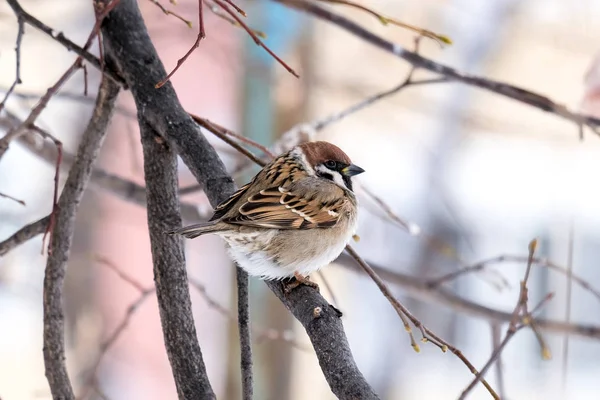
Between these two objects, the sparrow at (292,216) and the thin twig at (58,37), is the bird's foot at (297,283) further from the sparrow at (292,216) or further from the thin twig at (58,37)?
the thin twig at (58,37)

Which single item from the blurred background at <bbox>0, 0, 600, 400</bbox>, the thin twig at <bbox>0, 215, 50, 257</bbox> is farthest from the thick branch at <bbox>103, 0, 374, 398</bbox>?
the blurred background at <bbox>0, 0, 600, 400</bbox>

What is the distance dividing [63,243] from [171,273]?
18.0 inches

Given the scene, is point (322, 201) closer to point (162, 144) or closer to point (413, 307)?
point (162, 144)

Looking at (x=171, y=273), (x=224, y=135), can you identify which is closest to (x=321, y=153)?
(x=224, y=135)

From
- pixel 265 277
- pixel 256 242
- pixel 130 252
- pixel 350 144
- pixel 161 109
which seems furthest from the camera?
pixel 350 144

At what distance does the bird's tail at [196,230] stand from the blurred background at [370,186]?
114 inches

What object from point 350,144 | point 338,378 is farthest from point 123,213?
point 338,378

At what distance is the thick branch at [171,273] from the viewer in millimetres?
1931

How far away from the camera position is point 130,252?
7.39 metres

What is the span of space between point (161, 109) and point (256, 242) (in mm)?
617

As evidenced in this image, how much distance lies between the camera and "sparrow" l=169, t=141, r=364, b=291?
251cm

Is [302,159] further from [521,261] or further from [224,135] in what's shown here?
[521,261]

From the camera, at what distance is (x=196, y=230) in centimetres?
222

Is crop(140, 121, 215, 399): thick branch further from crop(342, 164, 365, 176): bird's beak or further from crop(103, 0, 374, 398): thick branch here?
crop(342, 164, 365, 176): bird's beak
